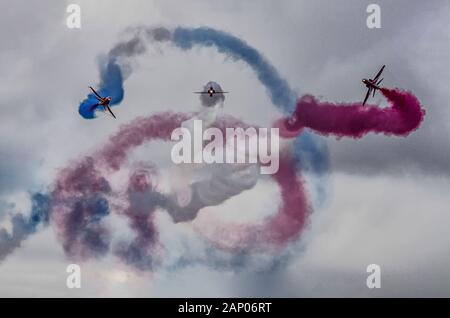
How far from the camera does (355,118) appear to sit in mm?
103750

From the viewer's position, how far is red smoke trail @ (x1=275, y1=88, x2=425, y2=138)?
10181 cm

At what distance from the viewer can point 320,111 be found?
4063 inches

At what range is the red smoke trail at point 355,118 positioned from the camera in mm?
101812


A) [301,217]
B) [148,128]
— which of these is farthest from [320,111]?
[148,128]
